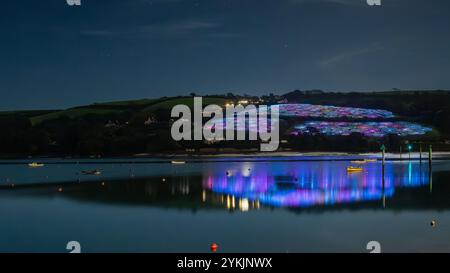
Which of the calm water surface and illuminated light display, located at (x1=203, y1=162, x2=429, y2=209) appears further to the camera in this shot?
illuminated light display, located at (x1=203, y1=162, x2=429, y2=209)

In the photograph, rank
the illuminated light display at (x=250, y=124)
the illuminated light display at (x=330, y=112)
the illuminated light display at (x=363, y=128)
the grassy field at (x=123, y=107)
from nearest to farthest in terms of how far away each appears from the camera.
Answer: the illuminated light display at (x=250, y=124), the illuminated light display at (x=363, y=128), the illuminated light display at (x=330, y=112), the grassy field at (x=123, y=107)

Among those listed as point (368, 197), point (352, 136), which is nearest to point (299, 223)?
point (368, 197)

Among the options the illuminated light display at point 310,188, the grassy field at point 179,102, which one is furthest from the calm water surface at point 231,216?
the grassy field at point 179,102

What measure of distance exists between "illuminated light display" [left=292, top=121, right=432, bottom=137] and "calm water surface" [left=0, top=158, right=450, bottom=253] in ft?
282

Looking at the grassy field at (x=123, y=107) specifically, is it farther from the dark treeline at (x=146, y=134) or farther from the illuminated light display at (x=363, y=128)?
the illuminated light display at (x=363, y=128)

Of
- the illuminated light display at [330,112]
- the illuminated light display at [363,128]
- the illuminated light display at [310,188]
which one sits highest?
the illuminated light display at [330,112]

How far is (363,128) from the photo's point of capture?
503 feet

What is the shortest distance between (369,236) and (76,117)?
499ft

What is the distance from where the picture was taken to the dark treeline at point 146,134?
485 ft

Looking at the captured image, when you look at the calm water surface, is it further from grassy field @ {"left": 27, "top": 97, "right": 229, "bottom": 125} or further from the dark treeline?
grassy field @ {"left": 27, "top": 97, "right": 229, "bottom": 125}

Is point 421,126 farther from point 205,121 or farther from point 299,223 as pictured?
point 299,223

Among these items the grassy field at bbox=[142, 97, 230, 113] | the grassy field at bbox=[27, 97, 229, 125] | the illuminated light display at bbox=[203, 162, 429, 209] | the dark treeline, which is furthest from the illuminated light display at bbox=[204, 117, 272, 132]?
the illuminated light display at bbox=[203, 162, 429, 209]

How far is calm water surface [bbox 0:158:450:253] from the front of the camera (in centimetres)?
2944

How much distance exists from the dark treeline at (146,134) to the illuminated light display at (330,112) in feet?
17.8
